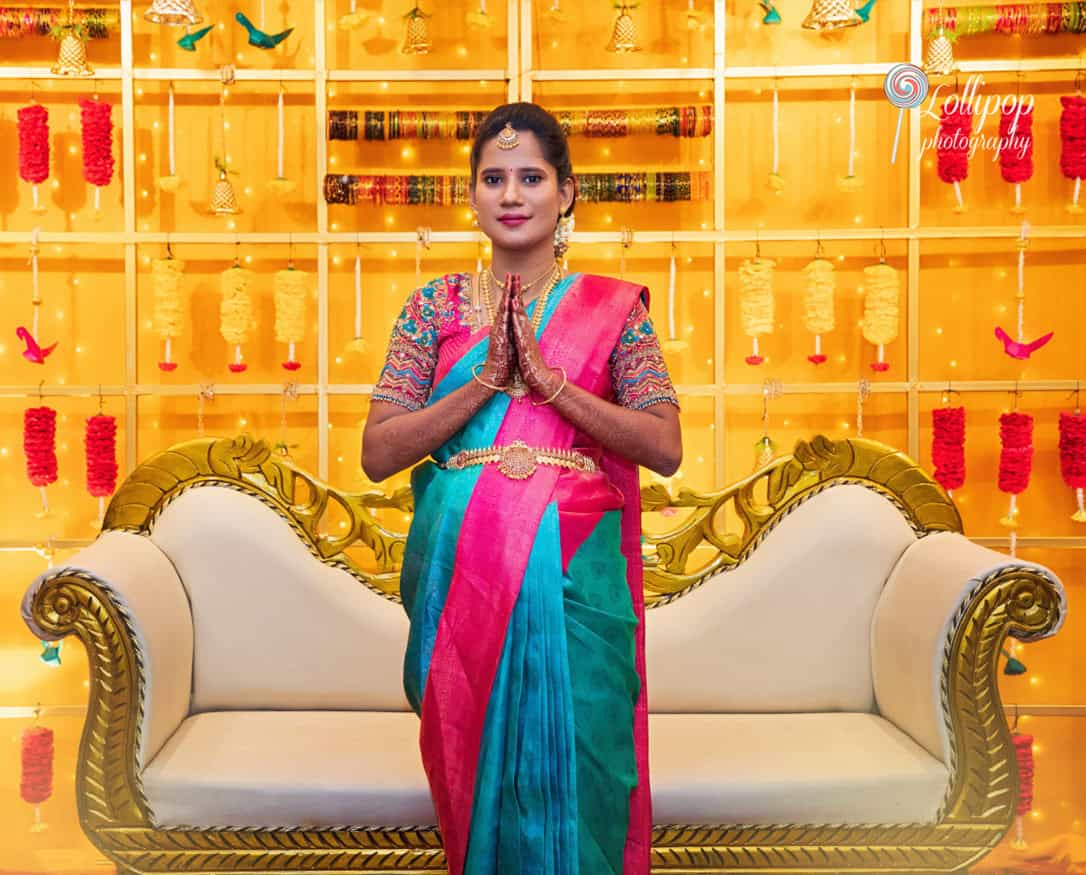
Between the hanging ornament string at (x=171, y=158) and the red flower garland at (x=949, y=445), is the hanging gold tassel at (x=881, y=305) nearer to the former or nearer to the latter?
the red flower garland at (x=949, y=445)

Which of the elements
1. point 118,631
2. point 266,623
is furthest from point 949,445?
point 118,631

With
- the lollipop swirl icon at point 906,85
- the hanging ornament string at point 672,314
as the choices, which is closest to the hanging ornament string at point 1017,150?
the lollipop swirl icon at point 906,85

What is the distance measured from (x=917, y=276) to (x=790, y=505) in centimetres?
148

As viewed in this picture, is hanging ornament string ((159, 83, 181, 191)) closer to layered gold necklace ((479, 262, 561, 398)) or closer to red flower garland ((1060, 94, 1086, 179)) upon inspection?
layered gold necklace ((479, 262, 561, 398))

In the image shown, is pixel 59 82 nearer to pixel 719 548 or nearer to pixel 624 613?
pixel 719 548

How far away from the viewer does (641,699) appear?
183 cm

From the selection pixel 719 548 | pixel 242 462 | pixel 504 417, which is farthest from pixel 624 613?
pixel 242 462

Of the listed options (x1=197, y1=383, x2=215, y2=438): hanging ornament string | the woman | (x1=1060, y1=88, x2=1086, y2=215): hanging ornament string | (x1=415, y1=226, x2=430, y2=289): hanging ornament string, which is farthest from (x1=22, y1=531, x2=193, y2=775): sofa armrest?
(x1=1060, y1=88, x2=1086, y2=215): hanging ornament string

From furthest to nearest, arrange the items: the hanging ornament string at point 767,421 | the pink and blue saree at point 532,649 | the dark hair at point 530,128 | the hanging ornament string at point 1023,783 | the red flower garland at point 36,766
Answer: the hanging ornament string at point 767,421
the red flower garland at point 36,766
the hanging ornament string at point 1023,783
the dark hair at point 530,128
the pink and blue saree at point 532,649

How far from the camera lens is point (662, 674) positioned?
2715 millimetres

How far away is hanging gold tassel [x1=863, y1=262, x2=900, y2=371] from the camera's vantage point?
3.81 m

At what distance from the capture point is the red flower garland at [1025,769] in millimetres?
3092

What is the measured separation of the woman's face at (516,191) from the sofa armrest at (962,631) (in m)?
1.11

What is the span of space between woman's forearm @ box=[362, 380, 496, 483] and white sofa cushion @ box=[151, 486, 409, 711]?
1.03 m
